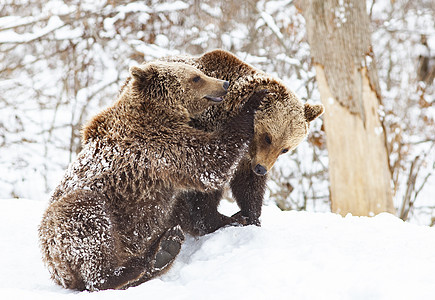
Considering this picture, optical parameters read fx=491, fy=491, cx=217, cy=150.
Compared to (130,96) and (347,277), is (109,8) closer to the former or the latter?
(130,96)

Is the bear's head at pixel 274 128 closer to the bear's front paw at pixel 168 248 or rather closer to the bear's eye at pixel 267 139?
the bear's eye at pixel 267 139

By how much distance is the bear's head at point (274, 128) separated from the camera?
3.92m

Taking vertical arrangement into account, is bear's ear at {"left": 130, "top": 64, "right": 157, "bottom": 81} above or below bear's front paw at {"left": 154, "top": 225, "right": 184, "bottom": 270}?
above

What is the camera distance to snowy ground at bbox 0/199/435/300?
8.40 ft

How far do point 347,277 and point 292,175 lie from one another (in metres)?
8.86

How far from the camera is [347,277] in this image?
105 inches

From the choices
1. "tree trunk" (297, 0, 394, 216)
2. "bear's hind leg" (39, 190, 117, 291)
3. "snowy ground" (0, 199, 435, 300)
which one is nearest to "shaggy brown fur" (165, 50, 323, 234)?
"snowy ground" (0, 199, 435, 300)

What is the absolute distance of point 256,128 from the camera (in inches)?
156

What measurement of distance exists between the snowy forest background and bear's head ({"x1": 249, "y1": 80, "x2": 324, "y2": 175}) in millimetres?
6546

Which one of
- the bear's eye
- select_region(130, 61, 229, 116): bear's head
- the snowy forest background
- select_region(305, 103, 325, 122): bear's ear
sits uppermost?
select_region(130, 61, 229, 116): bear's head

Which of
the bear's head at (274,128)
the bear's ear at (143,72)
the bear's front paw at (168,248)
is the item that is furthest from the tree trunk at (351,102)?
the bear's front paw at (168,248)

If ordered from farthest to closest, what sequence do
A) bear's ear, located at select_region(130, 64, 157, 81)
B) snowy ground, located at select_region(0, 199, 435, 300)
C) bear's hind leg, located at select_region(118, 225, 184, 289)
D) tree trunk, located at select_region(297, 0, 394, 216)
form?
1. tree trunk, located at select_region(297, 0, 394, 216)
2. bear's ear, located at select_region(130, 64, 157, 81)
3. bear's hind leg, located at select_region(118, 225, 184, 289)
4. snowy ground, located at select_region(0, 199, 435, 300)

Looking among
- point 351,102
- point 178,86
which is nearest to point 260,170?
point 178,86

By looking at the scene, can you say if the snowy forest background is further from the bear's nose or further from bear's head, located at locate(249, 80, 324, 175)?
the bear's nose
